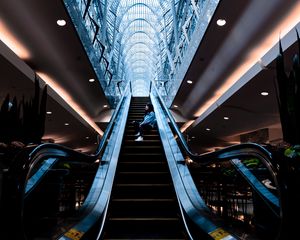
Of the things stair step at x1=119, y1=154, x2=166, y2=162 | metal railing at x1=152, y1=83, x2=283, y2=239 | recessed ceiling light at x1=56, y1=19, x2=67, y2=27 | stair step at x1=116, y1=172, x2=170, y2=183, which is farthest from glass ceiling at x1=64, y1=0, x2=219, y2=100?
metal railing at x1=152, y1=83, x2=283, y2=239

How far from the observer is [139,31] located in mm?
35375

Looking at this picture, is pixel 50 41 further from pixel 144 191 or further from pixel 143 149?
pixel 144 191

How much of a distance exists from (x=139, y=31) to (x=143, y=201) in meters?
33.4

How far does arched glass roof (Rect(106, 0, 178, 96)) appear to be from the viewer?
21391mm

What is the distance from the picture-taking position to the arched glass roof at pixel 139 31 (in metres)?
21.4

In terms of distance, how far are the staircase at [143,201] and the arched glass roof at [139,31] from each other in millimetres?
11530

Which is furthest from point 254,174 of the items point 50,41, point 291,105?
point 50,41

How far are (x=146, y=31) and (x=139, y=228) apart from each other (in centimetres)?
3371

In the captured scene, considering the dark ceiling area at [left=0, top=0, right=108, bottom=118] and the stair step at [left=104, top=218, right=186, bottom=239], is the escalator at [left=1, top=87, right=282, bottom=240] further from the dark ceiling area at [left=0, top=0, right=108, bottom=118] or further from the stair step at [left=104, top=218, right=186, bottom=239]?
the dark ceiling area at [left=0, top=0, right=108, bottom=118]

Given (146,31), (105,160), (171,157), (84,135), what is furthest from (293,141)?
(146,31)

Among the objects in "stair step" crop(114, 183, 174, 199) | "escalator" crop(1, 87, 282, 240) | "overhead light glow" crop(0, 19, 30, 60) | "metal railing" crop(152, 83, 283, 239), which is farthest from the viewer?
"overhead light glow" crop(0, 19, 30, 60)

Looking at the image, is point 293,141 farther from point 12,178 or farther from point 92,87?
point 92,87

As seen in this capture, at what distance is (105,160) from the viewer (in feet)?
15.1

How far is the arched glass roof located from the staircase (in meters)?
11.5
